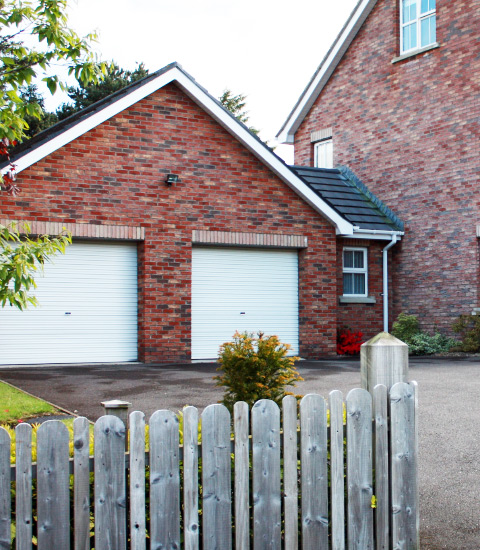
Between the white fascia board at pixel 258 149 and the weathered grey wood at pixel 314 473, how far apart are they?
12.2 meters

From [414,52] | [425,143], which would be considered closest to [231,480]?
[425,143]

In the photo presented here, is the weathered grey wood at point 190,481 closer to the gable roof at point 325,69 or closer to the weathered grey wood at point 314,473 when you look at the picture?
the weathered grey wood at point 314,473

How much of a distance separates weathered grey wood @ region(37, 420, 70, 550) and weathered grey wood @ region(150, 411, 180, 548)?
1.35 feet

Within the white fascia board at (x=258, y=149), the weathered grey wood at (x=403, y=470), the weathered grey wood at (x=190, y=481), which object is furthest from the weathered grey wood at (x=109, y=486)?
the white fascia board at (x=258, y=149)

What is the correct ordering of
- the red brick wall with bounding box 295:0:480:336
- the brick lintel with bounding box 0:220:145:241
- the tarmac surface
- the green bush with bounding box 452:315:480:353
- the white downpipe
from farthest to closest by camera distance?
the white downpipe, the red brick wall with bounding box 295:0:480:336, the green bush with bounding box 452:315:480:353, the brick lintel with bounding box 0:220:145:241, the tarmac surface

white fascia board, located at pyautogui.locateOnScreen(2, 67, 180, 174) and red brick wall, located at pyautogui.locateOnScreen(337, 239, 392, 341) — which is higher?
white fascia board, located at pyautogui.locateOnScreen(2, 67, 180, 174)

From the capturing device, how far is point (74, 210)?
14.1 m

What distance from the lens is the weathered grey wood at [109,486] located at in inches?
137

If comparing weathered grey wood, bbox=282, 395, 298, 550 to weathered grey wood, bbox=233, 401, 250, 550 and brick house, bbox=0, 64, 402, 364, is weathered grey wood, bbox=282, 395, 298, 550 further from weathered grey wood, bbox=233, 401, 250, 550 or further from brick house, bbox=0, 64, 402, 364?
brick house, bbox=0, 64, 402, 364

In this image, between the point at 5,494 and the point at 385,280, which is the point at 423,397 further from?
the point at 385,280

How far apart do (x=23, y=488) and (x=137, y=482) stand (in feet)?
1.74

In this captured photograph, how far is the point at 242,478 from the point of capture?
12.3ft

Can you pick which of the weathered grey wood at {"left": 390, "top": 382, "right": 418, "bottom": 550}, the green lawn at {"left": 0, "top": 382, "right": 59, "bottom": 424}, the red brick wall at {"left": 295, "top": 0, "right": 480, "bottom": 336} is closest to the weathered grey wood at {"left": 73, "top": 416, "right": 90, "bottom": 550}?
the weathered grey wood at {"left": 390, "top": 382, "right": 418, "bottom": 550}

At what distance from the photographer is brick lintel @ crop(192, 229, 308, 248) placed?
1545cm
